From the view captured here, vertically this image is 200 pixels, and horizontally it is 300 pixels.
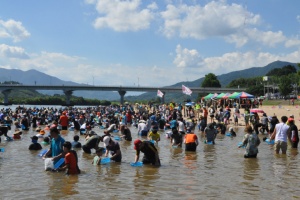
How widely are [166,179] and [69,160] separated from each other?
116 inches

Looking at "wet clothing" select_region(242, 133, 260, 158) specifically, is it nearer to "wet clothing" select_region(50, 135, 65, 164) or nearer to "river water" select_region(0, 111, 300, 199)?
"river water" select_region(0, 111, 300, 199)

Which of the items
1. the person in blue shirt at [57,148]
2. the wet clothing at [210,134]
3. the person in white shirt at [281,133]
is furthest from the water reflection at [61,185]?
the wet clothing at [210,134]

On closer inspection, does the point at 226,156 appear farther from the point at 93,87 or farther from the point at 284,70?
the point at 284,70

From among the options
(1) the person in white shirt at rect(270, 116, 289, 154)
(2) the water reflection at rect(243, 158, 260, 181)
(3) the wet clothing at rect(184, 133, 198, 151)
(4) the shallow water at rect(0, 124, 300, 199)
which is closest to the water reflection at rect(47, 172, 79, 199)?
(4) the shallow water at rect(0, 124, 300, 199)

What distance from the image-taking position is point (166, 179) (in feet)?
35.8

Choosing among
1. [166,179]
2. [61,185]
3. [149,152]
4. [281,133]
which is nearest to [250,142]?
[281,133]

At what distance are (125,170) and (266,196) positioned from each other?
16.2 ft

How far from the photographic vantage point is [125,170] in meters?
12.3

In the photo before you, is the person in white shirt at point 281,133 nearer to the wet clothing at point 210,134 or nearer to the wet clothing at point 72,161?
the wet clothing at point 210,134

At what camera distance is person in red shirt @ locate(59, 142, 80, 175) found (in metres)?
11.0

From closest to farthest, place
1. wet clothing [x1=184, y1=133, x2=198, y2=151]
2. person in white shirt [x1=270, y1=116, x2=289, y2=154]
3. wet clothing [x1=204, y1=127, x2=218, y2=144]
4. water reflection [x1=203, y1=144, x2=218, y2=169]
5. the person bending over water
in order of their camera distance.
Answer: water reflection [x1=203, y1=144, x2=218, y2=169]
the person bending over water
person in white shirt [x1=270, y1=116, x2=289, y2=154]
wet clothing [x1=184, y1=133, x2=198, y2=151]
wet clothing [x1=204, y1=127, x2=218, y2=144]

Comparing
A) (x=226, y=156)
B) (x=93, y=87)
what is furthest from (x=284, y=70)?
(x=226, y=156)

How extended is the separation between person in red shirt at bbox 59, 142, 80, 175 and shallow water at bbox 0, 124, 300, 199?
250 millimetres

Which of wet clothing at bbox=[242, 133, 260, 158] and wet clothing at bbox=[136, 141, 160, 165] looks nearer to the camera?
wet clothing at bbox=[136, 141, 160, 165]
